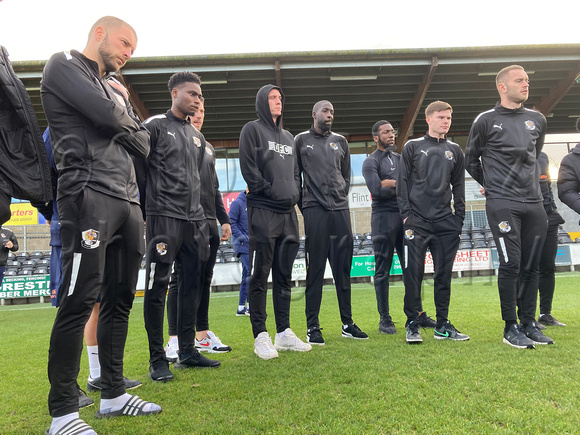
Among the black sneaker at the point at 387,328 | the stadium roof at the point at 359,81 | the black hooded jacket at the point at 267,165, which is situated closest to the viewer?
the black hooded jacket at the point at 267,165

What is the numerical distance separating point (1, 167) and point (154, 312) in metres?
1.58

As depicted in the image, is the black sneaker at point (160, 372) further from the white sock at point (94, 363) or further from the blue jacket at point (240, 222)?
the blue jacket at point (240, 222)

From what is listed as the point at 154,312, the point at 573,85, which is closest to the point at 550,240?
the point at 154,312

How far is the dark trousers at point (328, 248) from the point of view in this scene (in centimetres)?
416

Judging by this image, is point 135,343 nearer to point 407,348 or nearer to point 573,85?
point 407,348

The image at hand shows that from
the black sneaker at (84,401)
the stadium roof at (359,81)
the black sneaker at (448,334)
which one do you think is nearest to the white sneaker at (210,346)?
the black sneaker at (84,401)

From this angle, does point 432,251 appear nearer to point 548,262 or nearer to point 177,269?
point 548,262

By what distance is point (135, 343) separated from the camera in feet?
14.6

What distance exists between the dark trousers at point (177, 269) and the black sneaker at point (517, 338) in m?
2.59

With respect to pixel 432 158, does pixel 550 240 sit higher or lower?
lower

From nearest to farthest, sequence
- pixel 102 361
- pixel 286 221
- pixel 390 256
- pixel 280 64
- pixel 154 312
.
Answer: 1. pixel 102 361
2. pixel 154 312
3. pixel 286 221
4. pixel 390 256
5. pixel 280 64

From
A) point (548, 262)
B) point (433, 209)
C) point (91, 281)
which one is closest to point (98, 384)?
point (91, 281)

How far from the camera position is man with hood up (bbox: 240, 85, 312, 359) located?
12.4ft

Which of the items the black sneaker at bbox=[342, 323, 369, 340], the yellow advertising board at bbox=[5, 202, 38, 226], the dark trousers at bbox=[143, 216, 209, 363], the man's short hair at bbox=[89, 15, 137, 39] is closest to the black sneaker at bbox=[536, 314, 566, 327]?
the black sneaker at bbox=[342, 323, 369, 340]
